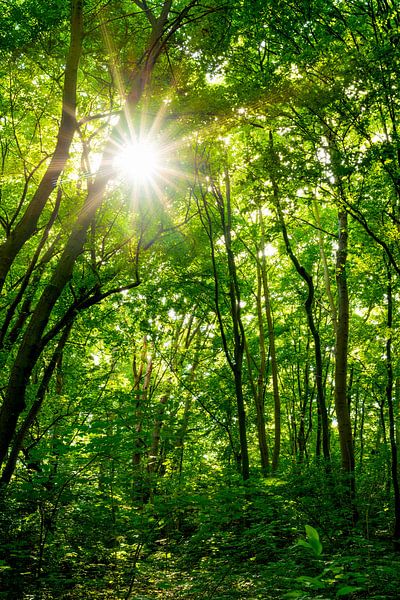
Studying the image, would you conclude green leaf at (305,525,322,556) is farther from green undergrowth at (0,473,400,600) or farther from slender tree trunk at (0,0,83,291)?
slender tree trunk at (0,0,83,291)

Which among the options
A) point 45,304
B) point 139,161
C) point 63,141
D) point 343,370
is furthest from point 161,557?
point 139,161

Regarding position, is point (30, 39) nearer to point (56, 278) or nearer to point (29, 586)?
point (56, 278)

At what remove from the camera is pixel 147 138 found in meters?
8.20

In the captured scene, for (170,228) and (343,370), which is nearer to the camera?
(170,228)

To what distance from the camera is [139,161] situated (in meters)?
8.98

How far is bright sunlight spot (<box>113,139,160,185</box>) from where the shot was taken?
309 inches

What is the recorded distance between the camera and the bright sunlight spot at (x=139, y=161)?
7.85 metres

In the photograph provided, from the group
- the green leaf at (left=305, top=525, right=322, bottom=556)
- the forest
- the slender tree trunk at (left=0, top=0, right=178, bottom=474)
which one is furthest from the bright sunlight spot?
the green leaf at (left=305, top=525, right=322, bottom=556)

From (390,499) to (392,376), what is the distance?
5260 millimetres

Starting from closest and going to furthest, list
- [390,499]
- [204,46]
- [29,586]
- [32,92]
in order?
[29,586] → [204,46] → [32,92] → [390,499]

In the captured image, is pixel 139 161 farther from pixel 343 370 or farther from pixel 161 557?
pixel 161 557

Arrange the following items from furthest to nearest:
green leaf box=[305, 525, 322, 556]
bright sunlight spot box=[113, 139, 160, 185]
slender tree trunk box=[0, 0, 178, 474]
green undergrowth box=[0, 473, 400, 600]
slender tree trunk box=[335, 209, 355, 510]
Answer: slender tree trunk box=[335, 209, 355, 510]
bright sunlight spot box=[113, 139, 160, 185]
slender tree trunk box=[0, 0, 178, 474]
green undergrowth box=[0, 473, 400, 600]
green leaf box=[305, 525, 322, 556]

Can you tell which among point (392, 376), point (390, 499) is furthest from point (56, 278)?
point (390, 499)

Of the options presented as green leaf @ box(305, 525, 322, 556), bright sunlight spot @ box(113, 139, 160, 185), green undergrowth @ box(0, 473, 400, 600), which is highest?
bright sunlight spot @ box(113, 139, 160, 185)
